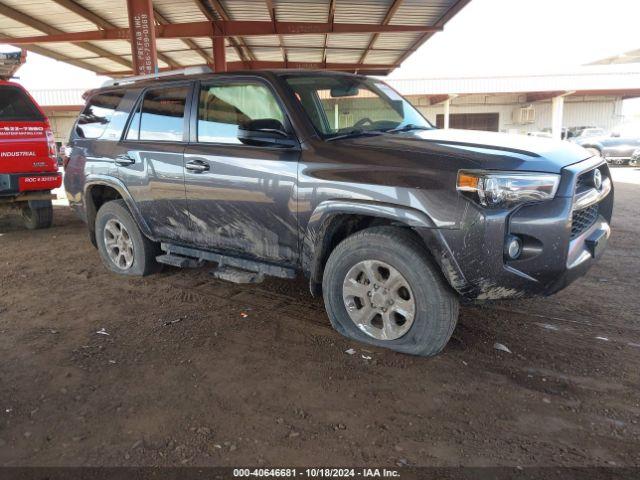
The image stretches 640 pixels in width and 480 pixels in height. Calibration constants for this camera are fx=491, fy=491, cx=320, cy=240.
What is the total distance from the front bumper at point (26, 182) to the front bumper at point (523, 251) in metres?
6.62

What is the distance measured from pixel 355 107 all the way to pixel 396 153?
1.16 m

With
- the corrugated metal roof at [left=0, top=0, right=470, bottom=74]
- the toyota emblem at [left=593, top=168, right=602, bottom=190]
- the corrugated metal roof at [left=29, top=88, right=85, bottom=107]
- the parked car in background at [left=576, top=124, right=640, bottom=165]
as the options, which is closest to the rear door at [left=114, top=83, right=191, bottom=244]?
the toyota emblem at [left=593, top=168, right=602, bottom=190]

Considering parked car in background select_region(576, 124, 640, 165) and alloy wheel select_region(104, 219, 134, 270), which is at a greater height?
parked car in background select_region(576, 124, 640, 165)

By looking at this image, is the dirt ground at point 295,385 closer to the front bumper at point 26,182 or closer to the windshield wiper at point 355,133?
the windshield wiper at point 355,133

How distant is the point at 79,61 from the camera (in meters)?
17.5

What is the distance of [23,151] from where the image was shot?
707 centimetres

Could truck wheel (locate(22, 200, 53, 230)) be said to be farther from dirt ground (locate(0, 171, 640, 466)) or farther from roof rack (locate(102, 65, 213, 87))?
roof rack (locate(102, 65, 213, 87))

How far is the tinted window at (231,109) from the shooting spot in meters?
3.72

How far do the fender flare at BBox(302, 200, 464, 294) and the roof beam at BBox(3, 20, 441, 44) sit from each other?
10349 mm

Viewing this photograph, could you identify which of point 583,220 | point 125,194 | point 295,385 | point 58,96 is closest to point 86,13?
point 125,194

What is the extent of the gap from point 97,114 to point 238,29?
859 cm

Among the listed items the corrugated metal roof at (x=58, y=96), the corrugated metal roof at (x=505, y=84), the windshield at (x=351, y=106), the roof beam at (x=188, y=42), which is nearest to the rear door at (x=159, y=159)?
the windshield at (x=351, y=106)

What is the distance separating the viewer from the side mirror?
3488 millimetres

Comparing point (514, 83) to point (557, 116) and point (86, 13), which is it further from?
point (86, 13)
